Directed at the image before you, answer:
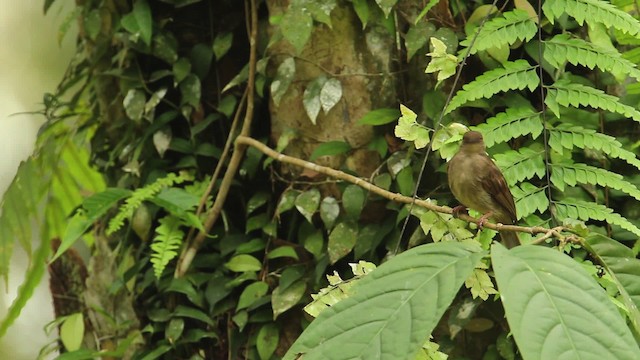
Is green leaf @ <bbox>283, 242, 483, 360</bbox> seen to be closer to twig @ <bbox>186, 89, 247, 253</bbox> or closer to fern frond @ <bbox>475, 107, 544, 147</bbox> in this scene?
fern frond @ <bbox>475, 107, 544, 147</bbox>

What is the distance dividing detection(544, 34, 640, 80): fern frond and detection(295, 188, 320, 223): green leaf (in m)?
0.76

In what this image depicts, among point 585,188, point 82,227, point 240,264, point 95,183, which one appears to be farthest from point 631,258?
point 95,183

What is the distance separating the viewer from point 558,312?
2.14ft

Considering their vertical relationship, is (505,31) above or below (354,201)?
above

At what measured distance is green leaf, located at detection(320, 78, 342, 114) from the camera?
193 centimetres

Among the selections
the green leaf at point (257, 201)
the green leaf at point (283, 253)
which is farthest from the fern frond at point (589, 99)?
the green leaf at point (257, 201)

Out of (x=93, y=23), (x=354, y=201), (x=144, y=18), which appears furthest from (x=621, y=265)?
(x=93, y=23)

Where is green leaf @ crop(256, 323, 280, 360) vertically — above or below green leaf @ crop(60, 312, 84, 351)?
above

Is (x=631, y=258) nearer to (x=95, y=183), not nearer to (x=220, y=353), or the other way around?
(x=220, y=353)

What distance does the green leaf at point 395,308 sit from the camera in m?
0.67

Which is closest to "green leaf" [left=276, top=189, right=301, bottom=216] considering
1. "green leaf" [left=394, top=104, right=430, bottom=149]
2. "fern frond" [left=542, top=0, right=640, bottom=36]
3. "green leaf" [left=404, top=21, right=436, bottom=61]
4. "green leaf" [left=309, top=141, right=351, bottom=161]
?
"green leaf" [left=309, top=141, right=351, bottom=161]

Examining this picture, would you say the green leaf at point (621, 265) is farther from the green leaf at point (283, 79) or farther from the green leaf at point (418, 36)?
the green leaf at point (283, 79)

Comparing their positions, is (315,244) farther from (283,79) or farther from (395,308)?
(395,308)

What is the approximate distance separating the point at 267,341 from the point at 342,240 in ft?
1.08
